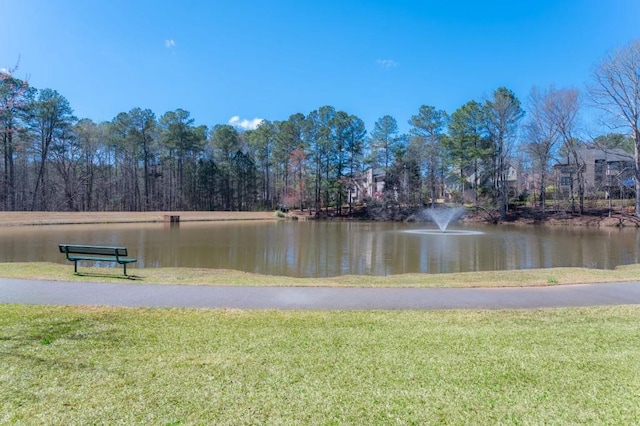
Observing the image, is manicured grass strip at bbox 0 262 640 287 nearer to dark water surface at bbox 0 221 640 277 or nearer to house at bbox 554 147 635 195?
dark water surface at bbox 0 221 640 277

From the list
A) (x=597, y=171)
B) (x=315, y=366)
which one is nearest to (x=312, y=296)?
(x=315, y=366)

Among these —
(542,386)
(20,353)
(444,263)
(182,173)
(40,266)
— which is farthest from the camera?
(182,173)

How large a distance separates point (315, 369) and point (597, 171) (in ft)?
185

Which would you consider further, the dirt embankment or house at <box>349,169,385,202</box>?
house at <box>349,169,385,202</box>

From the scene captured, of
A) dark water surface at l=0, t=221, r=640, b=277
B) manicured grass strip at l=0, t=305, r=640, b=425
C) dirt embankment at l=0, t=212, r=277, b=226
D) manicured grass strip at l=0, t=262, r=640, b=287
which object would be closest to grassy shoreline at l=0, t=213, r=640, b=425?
manicured grass strip at l=0, t=305, r=640, b=425

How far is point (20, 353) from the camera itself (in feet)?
13.2

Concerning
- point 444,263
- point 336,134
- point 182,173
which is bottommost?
point 444,263

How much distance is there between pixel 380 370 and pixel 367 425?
1000mm

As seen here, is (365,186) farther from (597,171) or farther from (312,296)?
(312,296)

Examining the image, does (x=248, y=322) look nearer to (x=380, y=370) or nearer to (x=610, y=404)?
(x=380, y=370)

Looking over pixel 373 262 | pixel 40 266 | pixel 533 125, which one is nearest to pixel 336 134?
pixel 533 125

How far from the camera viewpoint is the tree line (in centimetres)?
4481

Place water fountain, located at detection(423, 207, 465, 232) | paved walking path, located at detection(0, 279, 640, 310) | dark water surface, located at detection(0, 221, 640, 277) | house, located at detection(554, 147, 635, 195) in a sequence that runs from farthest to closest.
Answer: water fountain, located at detection(423, 207, 465, 232) < house, located at detection(554, 147, 635, 195) < dark water surface, located at detection(0, 221, 640, 277) < paved walking path, located at detection(0, 279, 640, 310)

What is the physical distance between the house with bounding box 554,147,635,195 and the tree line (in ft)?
5.47
